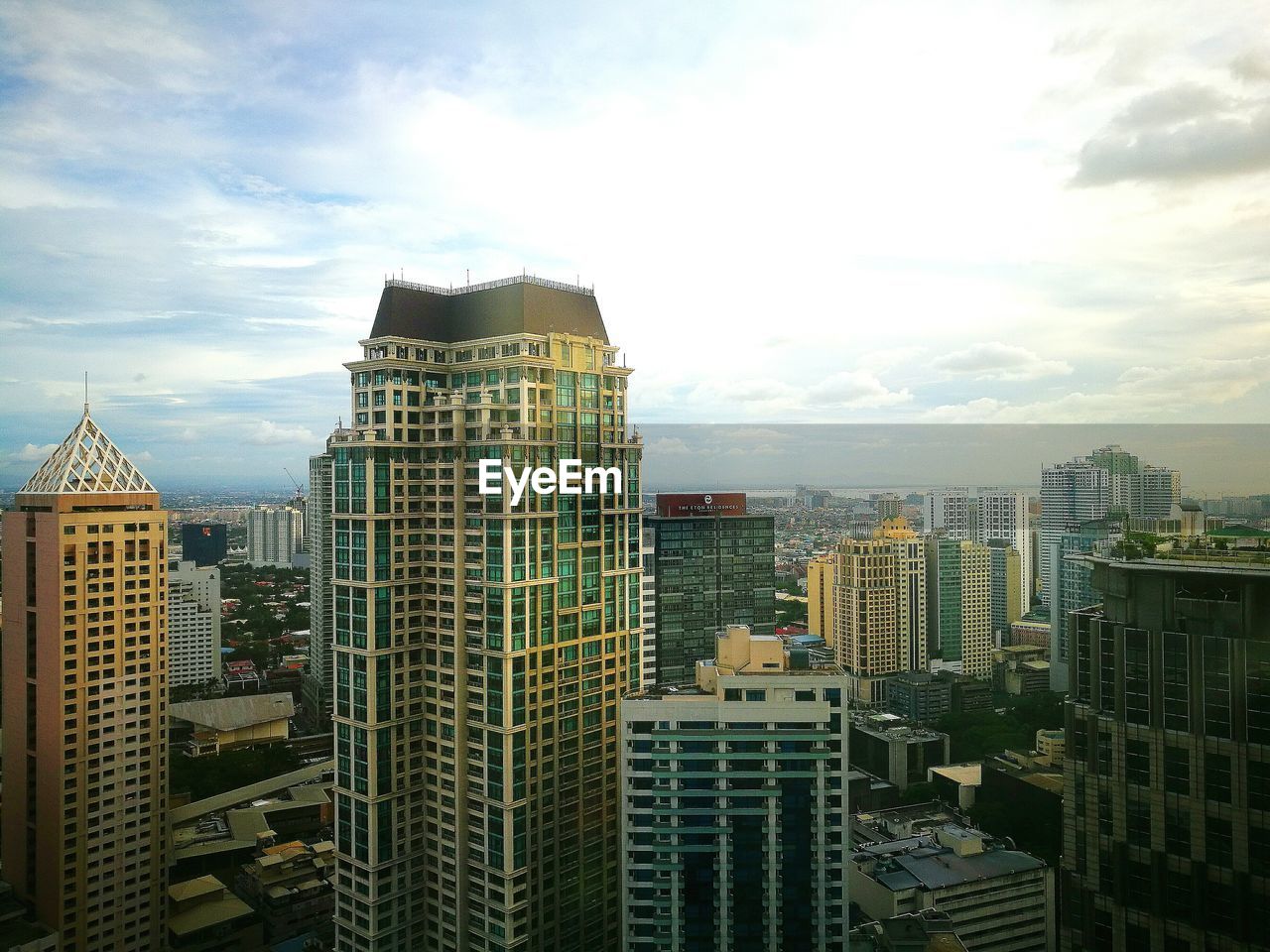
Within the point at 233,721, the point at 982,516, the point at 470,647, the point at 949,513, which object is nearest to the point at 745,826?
the point at 470,647

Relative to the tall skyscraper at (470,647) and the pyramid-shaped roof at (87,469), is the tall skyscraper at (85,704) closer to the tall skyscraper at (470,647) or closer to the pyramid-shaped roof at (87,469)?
the pyramid-shaped roof at (87,469)

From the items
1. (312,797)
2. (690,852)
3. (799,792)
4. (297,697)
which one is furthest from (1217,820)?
(297,697)

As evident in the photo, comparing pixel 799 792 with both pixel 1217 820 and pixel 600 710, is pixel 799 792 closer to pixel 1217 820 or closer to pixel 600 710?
pixel 600 710

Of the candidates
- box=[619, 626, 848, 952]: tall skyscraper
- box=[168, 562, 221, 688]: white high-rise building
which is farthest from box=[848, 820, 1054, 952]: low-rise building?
box=[168, 562, 221, 688]: white high-rise building

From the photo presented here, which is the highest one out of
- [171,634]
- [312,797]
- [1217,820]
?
[1217,820]

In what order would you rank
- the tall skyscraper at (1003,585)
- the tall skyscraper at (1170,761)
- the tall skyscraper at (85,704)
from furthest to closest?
the tall skyscraper at (1003,585), the tall skyscraper at (85,704), the tall skyscraper at (1170,761)

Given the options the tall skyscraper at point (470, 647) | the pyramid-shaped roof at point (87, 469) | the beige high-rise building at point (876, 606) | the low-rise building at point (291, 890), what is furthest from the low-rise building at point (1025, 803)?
the pyramid-shaped roof at point (87, 469)
